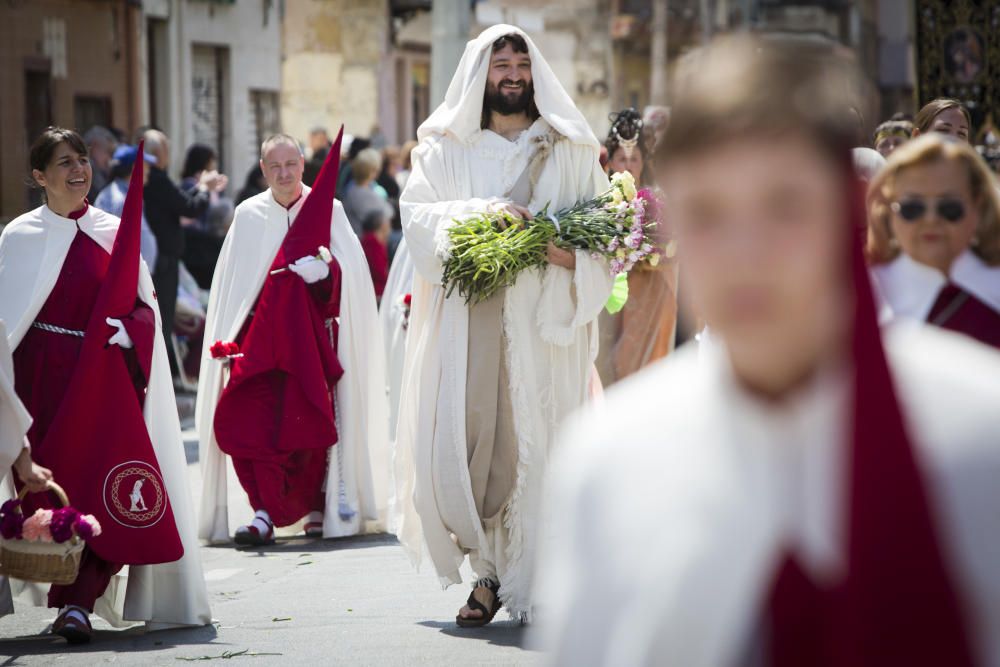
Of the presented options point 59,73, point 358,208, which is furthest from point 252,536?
point 59,73

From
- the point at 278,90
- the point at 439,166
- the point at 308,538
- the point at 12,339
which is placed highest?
the point at 278,90

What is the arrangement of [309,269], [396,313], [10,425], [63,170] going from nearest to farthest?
[10,425] → [63,170] → [309,269] → [396,313]

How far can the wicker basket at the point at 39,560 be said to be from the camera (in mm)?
6262

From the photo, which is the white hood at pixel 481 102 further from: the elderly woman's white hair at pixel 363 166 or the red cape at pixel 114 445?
the elderly woman's white hair at pixel 363 166

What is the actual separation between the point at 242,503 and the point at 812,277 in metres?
9.61

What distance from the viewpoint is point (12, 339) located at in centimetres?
714

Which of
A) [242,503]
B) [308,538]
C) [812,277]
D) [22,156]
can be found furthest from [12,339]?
[22,156]

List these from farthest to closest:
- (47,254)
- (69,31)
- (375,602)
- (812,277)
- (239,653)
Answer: (69,31) → (375,602) → (47,254) → (239,653) → (812,277)

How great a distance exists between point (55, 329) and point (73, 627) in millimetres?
1210

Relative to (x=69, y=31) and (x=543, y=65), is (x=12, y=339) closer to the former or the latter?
(x=543, y=65)

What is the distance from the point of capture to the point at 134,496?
7.17 meters

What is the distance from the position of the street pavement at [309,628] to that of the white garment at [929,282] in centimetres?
281

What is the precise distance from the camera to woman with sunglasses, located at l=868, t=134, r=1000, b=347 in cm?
387

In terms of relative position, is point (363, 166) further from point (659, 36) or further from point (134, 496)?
point (659, 36)
